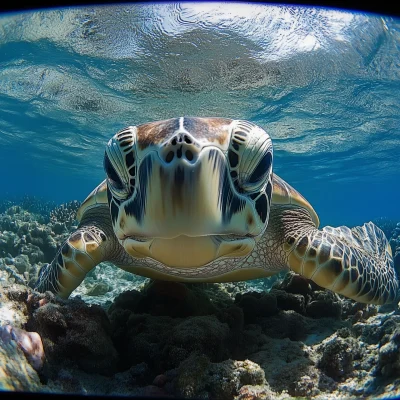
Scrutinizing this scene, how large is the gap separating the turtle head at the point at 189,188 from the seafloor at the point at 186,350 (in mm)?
561

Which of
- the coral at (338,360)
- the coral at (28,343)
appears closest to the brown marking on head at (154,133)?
the coral at (28,343)

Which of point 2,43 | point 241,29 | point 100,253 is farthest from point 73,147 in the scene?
point 100,253

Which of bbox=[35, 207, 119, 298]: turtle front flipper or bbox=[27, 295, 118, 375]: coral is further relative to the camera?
bbox=[35, 207, 119, 298]: turtle front flipper

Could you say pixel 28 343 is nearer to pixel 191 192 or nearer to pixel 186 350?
pixel 186 350

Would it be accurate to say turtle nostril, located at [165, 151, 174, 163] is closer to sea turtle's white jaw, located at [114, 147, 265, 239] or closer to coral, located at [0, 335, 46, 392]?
sea turtle's white jaw, located at [114, 147, 265, 239]

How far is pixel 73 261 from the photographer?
291 cm

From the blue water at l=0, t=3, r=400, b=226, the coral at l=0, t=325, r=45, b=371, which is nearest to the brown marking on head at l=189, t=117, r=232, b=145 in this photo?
the coral at l=0, t=325, r=45, b=371

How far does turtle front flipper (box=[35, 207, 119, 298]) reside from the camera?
2906mm

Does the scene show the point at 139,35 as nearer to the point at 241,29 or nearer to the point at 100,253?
the point at 241,29

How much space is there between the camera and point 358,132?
592 inches

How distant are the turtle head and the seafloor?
561mm

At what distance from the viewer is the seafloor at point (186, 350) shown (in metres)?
1.54

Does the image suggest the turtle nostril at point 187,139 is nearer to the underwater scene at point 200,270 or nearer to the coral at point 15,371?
the underwater scene at point 200,270

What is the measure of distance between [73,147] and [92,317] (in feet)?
67.6
